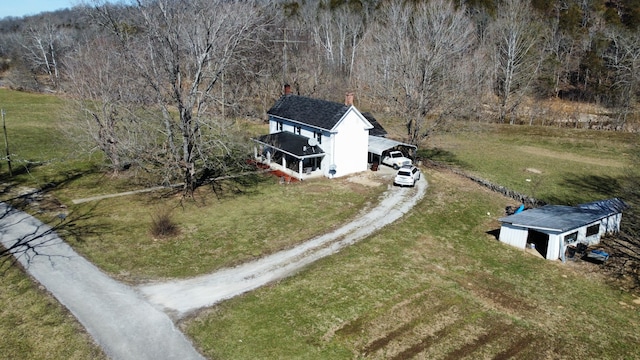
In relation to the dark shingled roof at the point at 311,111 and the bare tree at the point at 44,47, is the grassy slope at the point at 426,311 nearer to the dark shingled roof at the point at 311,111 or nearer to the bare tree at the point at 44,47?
the dark shingled roof at the point at 311,111

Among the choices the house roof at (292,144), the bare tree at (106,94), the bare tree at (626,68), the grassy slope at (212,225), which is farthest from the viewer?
the bare tree at (626,68)

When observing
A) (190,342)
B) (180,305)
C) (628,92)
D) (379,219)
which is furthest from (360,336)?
(628,92)

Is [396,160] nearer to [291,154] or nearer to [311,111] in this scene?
[311,111]

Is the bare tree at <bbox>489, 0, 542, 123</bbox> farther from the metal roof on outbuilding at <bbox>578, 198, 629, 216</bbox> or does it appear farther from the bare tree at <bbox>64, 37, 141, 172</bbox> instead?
the bare tree at <bbox>64, 37, 141, 172</bbox>

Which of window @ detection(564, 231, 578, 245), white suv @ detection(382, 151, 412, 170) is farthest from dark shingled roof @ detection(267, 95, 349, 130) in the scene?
window @ detection(564, 231, 578, 245)

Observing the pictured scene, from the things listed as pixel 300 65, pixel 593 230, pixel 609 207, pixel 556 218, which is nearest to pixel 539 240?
pixel 556 218

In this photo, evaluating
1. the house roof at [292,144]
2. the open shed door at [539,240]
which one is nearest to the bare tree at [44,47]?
the house roof at [292,144]
